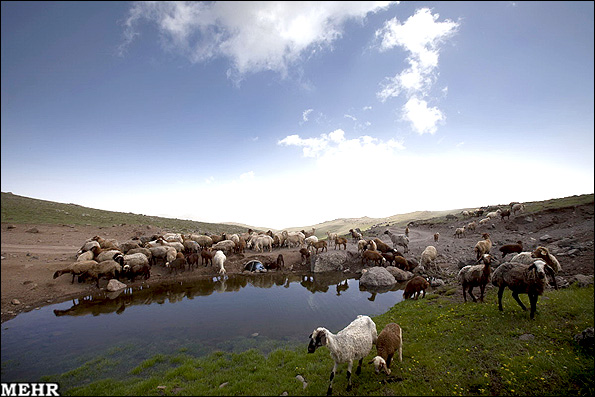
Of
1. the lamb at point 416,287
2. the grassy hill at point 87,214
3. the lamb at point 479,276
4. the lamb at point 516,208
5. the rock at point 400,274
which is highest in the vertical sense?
the grassy hill at point 87,214

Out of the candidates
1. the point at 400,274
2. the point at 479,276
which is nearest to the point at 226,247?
the point at 400,274

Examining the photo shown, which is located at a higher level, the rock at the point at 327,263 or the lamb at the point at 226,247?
the lamb at the point at 226,247

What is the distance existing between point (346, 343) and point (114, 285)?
1939 centimetres

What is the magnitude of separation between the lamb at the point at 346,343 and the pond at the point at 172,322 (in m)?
4.34

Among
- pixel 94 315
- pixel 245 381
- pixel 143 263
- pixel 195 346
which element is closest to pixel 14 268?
pixel 143 263

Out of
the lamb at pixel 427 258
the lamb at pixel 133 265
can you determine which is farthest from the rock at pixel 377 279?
the lamb at pixel 133 265

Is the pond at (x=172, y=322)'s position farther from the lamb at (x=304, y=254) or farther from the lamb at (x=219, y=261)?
the lamb at (x=304, y=254)

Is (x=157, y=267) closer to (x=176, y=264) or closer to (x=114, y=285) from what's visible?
(x=176, y=264)

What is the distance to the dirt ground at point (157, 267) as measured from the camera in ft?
48.1

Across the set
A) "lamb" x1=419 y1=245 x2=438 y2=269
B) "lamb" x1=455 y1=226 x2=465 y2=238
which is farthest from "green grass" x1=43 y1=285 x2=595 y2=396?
"lamb" x1=455 y1=226 x2=465 y2=238

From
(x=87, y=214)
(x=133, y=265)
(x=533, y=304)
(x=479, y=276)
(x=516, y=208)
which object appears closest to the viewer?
(x=533, y=304)

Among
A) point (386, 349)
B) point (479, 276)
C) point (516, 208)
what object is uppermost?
point (516, 208)

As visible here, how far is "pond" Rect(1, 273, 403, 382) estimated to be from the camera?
9.67 metres

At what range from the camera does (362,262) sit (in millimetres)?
25875
